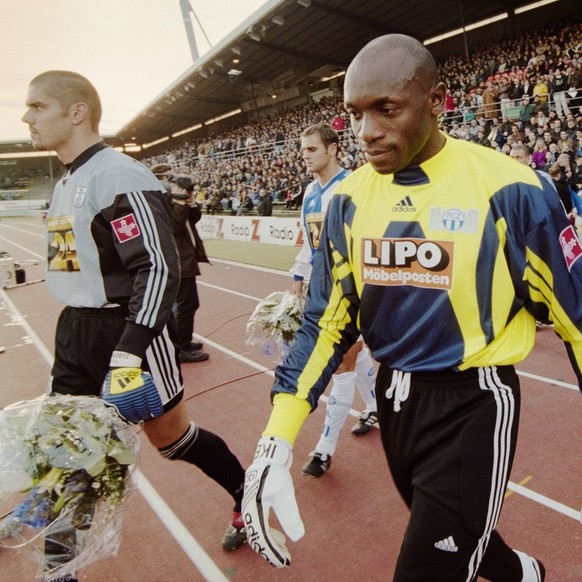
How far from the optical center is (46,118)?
97.3 inches

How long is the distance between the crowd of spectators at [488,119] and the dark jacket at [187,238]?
517 centimetres

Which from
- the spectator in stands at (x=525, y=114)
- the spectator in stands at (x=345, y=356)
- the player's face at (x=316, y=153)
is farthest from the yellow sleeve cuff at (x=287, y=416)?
the spectator in stands at (x=525, y=114)

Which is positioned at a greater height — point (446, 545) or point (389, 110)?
point (389, 110)

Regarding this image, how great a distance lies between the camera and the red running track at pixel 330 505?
2.85m

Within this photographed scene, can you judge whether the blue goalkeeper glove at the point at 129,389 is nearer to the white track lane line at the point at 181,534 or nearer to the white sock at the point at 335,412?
the white track lane line at the point at 181,534

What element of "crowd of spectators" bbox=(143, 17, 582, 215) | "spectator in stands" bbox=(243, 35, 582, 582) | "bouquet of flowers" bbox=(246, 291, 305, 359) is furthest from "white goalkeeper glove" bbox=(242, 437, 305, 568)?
"crowd of spectators" bbox=(143, 17, 582, 215)

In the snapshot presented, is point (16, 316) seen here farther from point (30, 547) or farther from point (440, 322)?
point (440, 322)

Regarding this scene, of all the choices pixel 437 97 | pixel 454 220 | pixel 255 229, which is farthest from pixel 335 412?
pixel 255 229

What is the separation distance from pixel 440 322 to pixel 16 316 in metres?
10.4

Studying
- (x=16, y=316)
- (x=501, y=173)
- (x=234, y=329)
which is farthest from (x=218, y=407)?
(x=16, y=316)

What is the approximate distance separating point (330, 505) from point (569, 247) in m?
2.41

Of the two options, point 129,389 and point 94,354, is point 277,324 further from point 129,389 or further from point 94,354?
point 129,389

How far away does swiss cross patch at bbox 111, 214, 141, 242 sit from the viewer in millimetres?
2344

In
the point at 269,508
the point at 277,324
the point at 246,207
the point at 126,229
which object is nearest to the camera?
the point at 269,508
